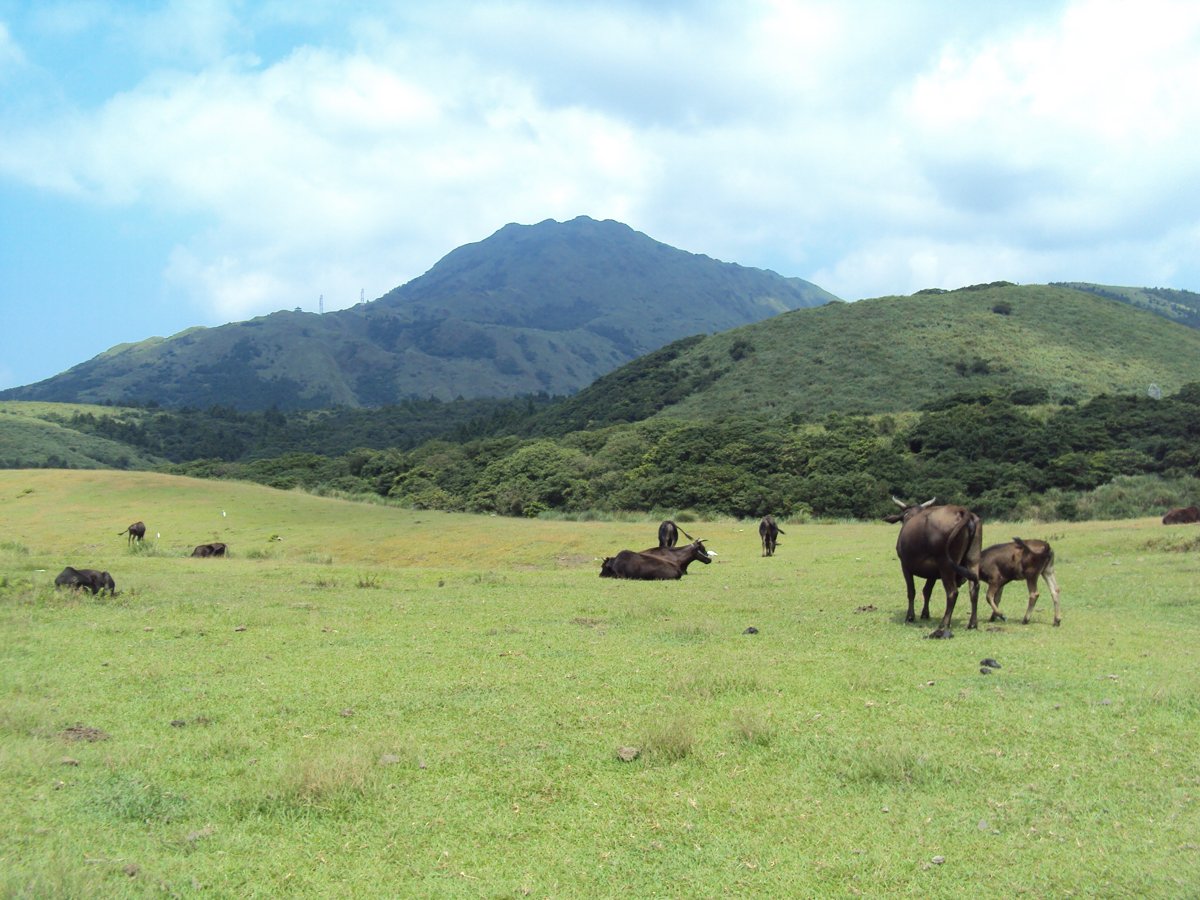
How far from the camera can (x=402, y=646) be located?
12.6 meters

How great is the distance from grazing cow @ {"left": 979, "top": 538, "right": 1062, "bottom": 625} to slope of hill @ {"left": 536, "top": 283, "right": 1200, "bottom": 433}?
219ft

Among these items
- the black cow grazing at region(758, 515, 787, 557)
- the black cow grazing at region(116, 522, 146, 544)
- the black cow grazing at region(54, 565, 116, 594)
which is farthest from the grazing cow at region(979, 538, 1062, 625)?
the black cow grazing at region(116, 522, 146, 544)

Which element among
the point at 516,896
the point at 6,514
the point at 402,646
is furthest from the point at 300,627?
the point at 6,514

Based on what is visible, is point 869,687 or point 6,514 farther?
point 6,514

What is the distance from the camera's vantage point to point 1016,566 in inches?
566

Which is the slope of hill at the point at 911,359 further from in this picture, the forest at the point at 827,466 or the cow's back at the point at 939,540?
the cow's back at the point at 939,540

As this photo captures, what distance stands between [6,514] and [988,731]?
47.0m

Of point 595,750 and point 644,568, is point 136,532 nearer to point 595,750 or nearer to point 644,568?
point 644,568

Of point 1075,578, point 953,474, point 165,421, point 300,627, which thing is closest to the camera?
point 300,627

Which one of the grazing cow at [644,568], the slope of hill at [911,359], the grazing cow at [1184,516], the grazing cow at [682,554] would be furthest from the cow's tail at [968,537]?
the slope of hill at [911,359]

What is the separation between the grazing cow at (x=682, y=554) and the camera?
23.9 m

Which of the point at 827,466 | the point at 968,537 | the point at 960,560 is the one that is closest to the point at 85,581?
the point at 960,560

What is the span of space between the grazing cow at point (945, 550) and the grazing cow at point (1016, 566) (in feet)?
1.51

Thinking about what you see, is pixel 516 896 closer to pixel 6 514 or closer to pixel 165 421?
pixel 6 514
